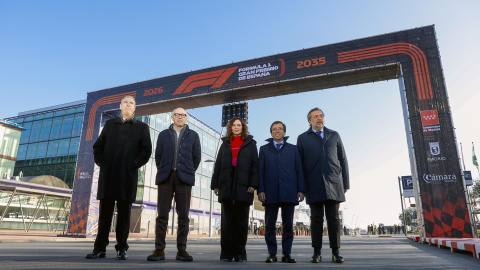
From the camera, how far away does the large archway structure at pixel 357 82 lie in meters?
11.4

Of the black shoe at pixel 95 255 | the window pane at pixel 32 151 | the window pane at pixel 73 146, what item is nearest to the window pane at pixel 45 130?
the window pane at pixel 32 151

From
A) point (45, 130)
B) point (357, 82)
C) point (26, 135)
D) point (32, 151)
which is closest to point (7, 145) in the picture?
point (45, 130)

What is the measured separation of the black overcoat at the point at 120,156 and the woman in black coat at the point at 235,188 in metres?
0.99

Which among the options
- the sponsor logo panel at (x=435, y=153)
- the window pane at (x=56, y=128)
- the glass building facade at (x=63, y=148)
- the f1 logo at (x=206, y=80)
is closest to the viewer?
the sponsor logo panel at (x=435, y=153)

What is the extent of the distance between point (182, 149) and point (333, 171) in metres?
1.97

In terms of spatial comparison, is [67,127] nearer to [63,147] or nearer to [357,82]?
[63,147]

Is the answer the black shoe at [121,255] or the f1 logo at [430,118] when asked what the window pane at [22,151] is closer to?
the f1 logo at [430,118]

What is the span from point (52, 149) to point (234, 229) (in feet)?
131

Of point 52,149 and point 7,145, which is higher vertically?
point 52,149

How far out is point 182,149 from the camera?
427 cm

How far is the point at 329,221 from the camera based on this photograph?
14.7ft

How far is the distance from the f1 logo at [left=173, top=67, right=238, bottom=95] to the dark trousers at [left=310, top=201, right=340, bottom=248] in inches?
478

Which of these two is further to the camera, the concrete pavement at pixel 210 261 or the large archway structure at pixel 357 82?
the large archway structure at pixel 357 82

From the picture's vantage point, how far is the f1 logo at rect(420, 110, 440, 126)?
11984mm
